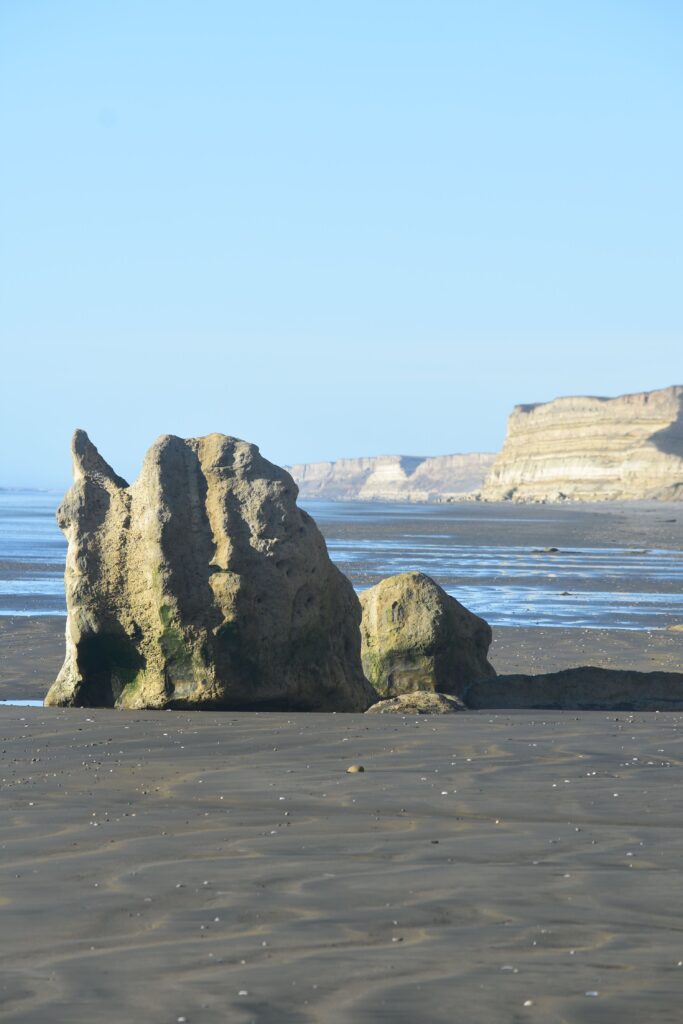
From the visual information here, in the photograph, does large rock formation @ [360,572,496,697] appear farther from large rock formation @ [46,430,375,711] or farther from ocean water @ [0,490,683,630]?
ocean water @ [0,490,683,630]

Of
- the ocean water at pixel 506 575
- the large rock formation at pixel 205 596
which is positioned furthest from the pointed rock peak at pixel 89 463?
the ocean water at pixel 506 575

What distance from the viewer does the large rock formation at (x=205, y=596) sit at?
9555 millimetres

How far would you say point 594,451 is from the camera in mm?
137500

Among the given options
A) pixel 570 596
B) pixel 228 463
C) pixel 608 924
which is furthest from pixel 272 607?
pixel 570 596

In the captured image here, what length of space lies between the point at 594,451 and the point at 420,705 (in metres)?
130

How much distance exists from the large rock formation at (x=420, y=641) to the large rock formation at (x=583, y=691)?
63cm

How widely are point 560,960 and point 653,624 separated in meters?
13.7

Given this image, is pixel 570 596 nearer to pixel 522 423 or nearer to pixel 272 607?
pixel 272 607

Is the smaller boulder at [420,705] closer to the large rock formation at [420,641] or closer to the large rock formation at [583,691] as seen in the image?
the large rock formation at [583,691]

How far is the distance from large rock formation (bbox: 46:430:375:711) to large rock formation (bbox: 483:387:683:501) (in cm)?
10912

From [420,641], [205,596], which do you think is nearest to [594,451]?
[420,641]

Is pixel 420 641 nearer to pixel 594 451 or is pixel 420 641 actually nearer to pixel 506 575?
pixel 506 575

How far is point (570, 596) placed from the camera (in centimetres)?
2162

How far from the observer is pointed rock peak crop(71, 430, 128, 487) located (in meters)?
10.5
